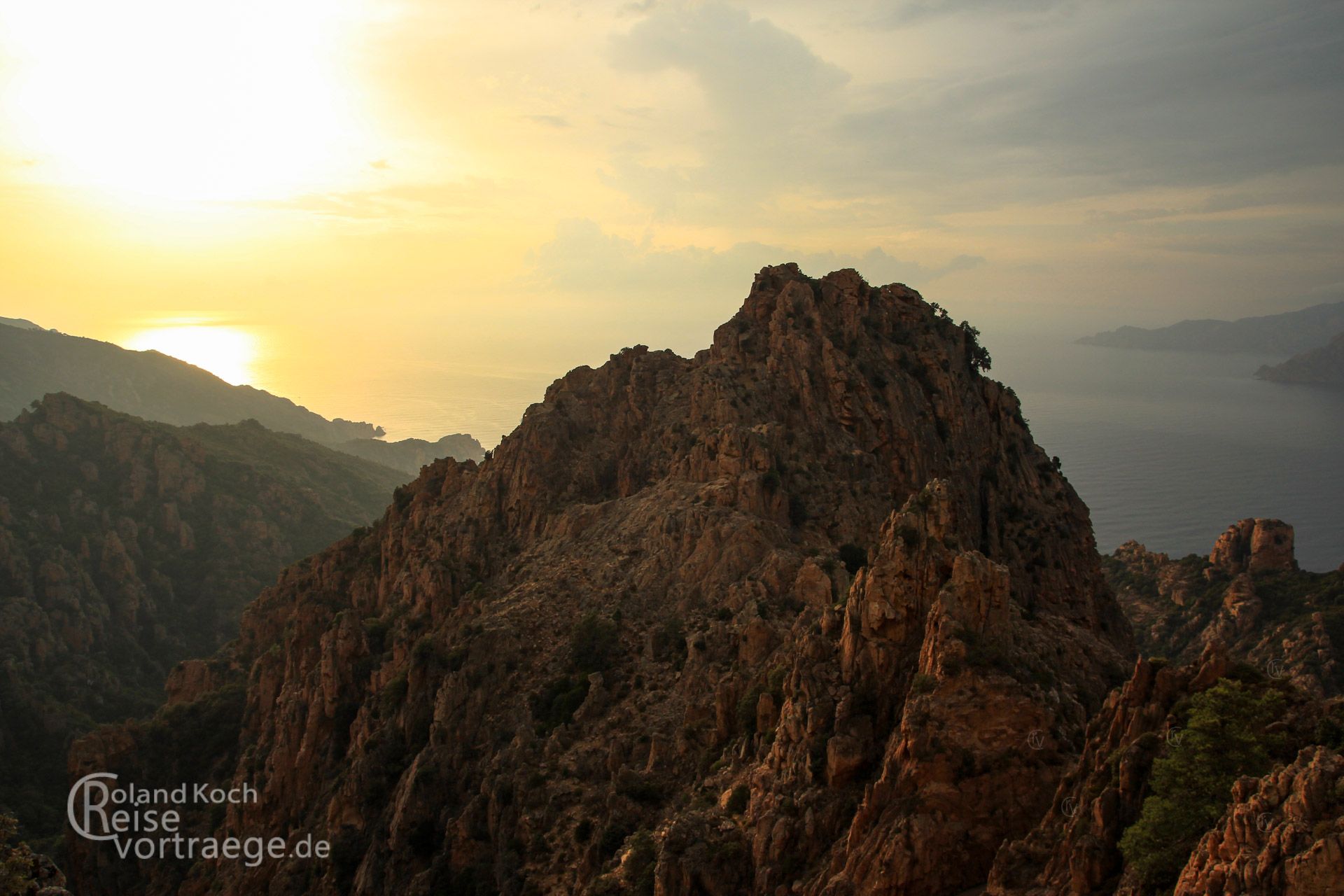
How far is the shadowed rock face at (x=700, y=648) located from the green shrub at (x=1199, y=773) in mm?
4877

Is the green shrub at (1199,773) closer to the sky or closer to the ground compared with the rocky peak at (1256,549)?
closer to the sky

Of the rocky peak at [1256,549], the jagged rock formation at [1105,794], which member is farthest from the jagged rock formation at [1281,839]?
the rocky peak at [1256,549]

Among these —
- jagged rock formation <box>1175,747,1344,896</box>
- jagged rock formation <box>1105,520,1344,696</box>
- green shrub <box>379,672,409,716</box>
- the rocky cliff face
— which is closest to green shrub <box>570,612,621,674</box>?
green shrub <box>379,672,409,716</box>

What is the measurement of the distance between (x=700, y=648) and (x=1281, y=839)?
2480 cm

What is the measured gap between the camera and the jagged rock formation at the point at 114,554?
81.5 metres

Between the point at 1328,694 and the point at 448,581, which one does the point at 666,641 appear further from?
the point at 1328,694

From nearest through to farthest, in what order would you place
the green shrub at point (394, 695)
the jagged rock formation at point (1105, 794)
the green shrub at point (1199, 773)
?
the green shrub at point (1199, 773) → the jagged rock formation at point (1105, 794) → the green shrub at point (394, 695)

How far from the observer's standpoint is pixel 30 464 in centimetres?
11200

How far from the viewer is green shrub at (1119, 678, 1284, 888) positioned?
56.0ft

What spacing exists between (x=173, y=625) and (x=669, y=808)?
3423 inches

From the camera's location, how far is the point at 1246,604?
83.4 meters

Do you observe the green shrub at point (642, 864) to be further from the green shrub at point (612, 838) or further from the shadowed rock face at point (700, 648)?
the green shrub at point (612, 838)

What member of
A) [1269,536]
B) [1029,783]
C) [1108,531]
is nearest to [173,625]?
[1029,783]

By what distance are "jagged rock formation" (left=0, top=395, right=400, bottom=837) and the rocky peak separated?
318ft
